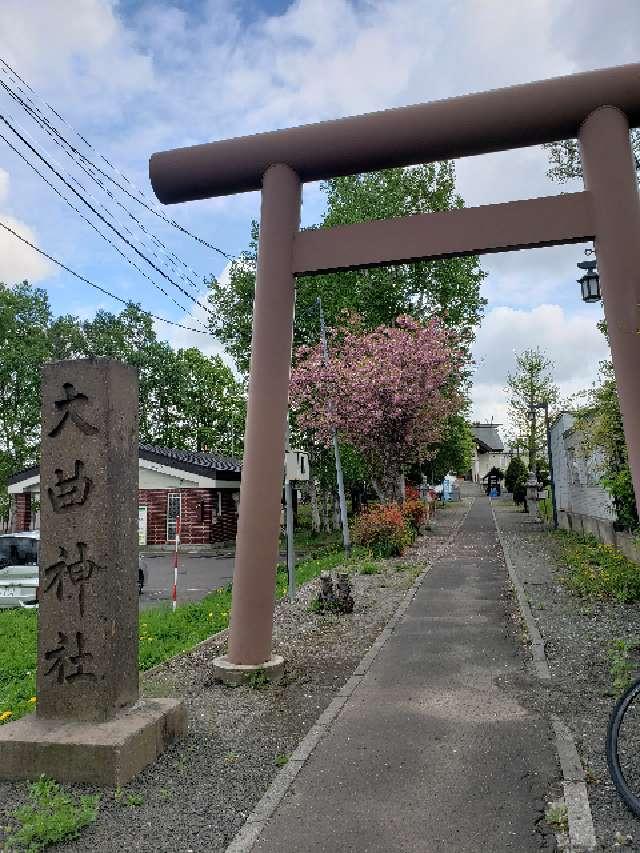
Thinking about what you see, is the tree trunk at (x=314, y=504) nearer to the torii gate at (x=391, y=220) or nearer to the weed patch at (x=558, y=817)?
the torii gate at (x=391, y=220)

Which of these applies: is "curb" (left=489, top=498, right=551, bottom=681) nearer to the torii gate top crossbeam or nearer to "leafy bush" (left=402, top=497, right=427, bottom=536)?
the torii gate top crossbeam

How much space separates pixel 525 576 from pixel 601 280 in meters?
9.67

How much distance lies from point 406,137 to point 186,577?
1572cm

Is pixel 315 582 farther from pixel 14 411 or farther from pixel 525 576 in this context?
pixel 14 411

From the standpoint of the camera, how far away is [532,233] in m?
6.96

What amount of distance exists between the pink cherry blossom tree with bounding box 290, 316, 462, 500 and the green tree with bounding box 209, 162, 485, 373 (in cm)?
290

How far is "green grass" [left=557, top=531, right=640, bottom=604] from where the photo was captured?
12094 millimetres

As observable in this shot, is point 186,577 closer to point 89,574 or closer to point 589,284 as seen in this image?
point 589,284

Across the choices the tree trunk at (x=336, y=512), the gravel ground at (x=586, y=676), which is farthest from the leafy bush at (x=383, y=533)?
the tree trunk at (x=336, y=512)

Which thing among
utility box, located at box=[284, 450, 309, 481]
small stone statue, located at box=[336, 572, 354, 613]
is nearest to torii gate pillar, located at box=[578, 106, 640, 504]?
utility box, located at box=[284, 450, 309, 481]

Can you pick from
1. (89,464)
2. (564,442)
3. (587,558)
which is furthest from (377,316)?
(89,464)

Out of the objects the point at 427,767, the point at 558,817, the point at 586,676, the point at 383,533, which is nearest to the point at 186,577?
the point at 383,533

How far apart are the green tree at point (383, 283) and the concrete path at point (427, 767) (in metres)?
20.9

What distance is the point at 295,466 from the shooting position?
37.3 ft
